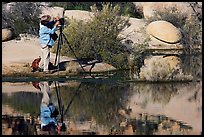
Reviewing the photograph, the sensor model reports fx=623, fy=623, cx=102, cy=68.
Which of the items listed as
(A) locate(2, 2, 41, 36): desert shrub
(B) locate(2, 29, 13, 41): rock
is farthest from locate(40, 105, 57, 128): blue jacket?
(A) locate(2, 2, 41, 36): desert shrub

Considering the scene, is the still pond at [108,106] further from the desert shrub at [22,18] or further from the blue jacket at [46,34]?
the desert shrub at [22,18]

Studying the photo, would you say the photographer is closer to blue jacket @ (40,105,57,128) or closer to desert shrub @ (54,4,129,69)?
desert shrub @ (54,4,129,69)

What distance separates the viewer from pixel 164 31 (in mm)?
28328

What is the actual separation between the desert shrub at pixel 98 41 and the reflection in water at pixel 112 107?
347cm

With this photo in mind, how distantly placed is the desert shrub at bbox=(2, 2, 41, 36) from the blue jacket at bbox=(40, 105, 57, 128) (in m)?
12.4

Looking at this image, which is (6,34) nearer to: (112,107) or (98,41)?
(98,41)

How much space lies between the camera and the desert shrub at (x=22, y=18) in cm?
2646

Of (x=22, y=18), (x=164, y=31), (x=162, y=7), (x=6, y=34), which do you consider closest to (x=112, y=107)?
(x=6, y=34)

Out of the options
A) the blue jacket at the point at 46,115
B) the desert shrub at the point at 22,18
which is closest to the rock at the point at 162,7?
the desert shrub at the point at 22,18

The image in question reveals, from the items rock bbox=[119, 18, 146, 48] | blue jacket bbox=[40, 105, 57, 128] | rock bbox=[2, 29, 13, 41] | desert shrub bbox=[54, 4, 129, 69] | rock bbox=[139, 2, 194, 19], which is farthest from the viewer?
rock bbox=[139, 2, 194, 19]

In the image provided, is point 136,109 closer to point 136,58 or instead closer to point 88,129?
point 88,129

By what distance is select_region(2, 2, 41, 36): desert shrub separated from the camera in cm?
2646

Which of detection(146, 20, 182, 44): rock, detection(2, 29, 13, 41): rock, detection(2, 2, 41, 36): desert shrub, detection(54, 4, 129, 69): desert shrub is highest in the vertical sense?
detection(54, 4, 129, 69): desert shrub

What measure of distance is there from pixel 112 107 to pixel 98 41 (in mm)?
7312
